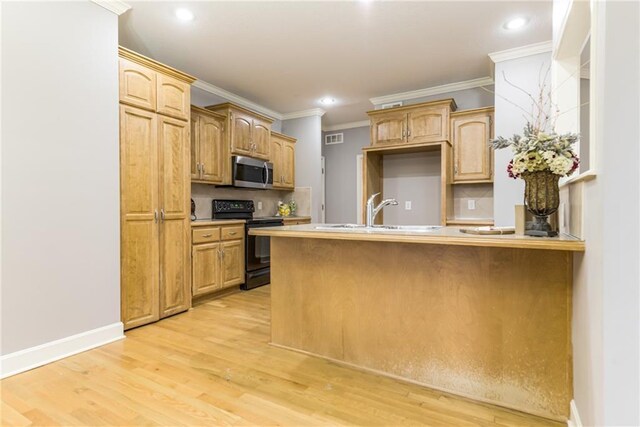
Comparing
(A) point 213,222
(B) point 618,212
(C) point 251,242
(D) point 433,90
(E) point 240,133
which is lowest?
(C) point 251,242

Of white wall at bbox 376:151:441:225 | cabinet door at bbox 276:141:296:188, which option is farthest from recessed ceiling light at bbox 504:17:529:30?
cabinet door at bbox 276:141:296:188

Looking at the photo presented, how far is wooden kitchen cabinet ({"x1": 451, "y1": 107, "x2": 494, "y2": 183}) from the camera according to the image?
13.0 ft

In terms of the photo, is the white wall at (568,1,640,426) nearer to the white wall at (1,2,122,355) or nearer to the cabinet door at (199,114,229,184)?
the white wall at (1,2,122,355)

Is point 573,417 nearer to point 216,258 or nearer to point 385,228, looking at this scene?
point 385,228

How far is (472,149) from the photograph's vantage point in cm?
405

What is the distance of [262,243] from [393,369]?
2.77m

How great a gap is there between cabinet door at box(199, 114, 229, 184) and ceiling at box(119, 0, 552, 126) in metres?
0.61

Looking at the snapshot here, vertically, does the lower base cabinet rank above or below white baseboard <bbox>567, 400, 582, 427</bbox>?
above

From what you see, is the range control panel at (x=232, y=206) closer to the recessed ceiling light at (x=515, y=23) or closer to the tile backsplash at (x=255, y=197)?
the tile backsplash at (x=255, y=197)

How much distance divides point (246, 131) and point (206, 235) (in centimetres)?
161

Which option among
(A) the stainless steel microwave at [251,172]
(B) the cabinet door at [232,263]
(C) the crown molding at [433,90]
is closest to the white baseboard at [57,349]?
(B) the cabinet door at [232,263]

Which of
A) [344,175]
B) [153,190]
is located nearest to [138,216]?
[153,190]

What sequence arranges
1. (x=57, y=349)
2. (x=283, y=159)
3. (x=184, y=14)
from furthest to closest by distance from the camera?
(x=283, y=159), (x=184, y=14), (x=57, y=349)

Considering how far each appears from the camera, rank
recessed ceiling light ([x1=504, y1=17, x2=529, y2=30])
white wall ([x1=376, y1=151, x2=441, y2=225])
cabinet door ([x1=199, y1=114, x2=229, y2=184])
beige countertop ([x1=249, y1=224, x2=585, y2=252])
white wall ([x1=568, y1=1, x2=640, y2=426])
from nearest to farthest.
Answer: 1. white wall ([x1=568, y1=1, x2=640, y2=426])
2. beige countertop ([x1=249, y1=224, x2=585, y2=252])
3. recessed ceiling light ([x1=504, y1=17, x2=529, y2=30])
4. cabinet door ([x1=199, y1=114, x2=229, y2=184])
5. white wall ([x1=376, y1=151, x2=441, y2=225])
